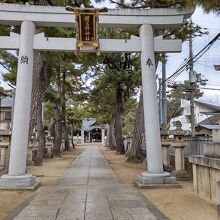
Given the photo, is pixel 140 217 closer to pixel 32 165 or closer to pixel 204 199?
pixel 204 199

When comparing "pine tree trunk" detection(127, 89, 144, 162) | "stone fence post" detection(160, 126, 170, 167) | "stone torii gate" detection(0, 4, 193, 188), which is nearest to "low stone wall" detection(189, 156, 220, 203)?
"stone torii gate" detection(0, 4, 193, 188)

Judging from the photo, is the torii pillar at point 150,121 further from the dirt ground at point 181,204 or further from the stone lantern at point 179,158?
the stone lantern at point 179,158

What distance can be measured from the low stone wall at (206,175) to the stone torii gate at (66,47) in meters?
1.89

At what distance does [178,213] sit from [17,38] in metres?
8.09

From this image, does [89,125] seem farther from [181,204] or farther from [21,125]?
[181,204]

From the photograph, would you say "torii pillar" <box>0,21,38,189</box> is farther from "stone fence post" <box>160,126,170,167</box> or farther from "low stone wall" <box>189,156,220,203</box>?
"stone fence post" <box>160,126,170,167</box>

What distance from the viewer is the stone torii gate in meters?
12.1

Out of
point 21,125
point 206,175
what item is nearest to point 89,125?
point 21,125

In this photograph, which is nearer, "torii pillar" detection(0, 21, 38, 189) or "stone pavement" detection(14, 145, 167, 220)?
"stone pavement" detection(14, 145, 167, 220)

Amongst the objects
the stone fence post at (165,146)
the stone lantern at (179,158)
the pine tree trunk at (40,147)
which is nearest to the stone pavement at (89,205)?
the stone lantern at (179,158)

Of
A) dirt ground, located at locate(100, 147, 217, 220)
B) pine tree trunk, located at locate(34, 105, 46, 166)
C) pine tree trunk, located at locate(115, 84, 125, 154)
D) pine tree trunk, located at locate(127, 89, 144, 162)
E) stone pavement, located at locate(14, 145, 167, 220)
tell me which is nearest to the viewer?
stone pavement, located at locate(14, 145, 167, 220)

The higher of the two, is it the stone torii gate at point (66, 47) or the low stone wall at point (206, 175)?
the stone torii gate at point (66, 47)

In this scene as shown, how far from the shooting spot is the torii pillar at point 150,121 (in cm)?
1220

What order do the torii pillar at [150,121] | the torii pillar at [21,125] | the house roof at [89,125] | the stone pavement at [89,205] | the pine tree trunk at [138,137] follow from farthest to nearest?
the house roof at [89,125]
the pine tree trunk at [138,137]
the torii pillar at [150,121]
the torii pillar at [21,125]
the stone pavement at [89,205]
